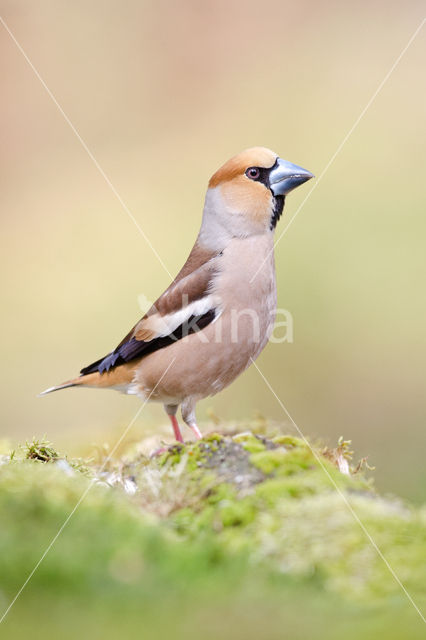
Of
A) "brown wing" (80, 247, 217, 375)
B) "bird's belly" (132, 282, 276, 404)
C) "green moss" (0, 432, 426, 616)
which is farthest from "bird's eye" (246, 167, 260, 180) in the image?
"green moss" (0, 432, 426, 616)

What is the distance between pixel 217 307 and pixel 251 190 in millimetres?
831

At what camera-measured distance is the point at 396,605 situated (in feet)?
6.98

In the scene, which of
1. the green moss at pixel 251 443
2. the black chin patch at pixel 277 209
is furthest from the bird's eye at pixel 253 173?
the green moss at pixel 251 443

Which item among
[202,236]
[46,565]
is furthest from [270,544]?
[202,236]

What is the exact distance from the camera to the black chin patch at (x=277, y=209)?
4715mm

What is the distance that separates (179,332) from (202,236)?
0.79 metres

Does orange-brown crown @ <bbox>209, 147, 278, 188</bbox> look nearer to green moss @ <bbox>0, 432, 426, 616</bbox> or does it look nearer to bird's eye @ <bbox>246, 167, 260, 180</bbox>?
bird's eye @ <bbox>246, 167, 260, 180</bbox>

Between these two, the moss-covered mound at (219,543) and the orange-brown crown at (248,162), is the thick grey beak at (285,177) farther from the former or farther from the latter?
the moss-covered mound at (219,543)

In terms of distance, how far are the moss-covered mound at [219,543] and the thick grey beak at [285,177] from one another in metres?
2.13

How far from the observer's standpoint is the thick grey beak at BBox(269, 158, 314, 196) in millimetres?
4547

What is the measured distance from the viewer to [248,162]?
4.61 meters

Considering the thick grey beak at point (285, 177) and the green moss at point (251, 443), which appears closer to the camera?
the green moss at point (251, 443)

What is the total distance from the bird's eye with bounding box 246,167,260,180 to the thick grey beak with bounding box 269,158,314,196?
84 millimetres

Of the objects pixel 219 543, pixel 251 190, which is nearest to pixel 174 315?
pixel 251 190
